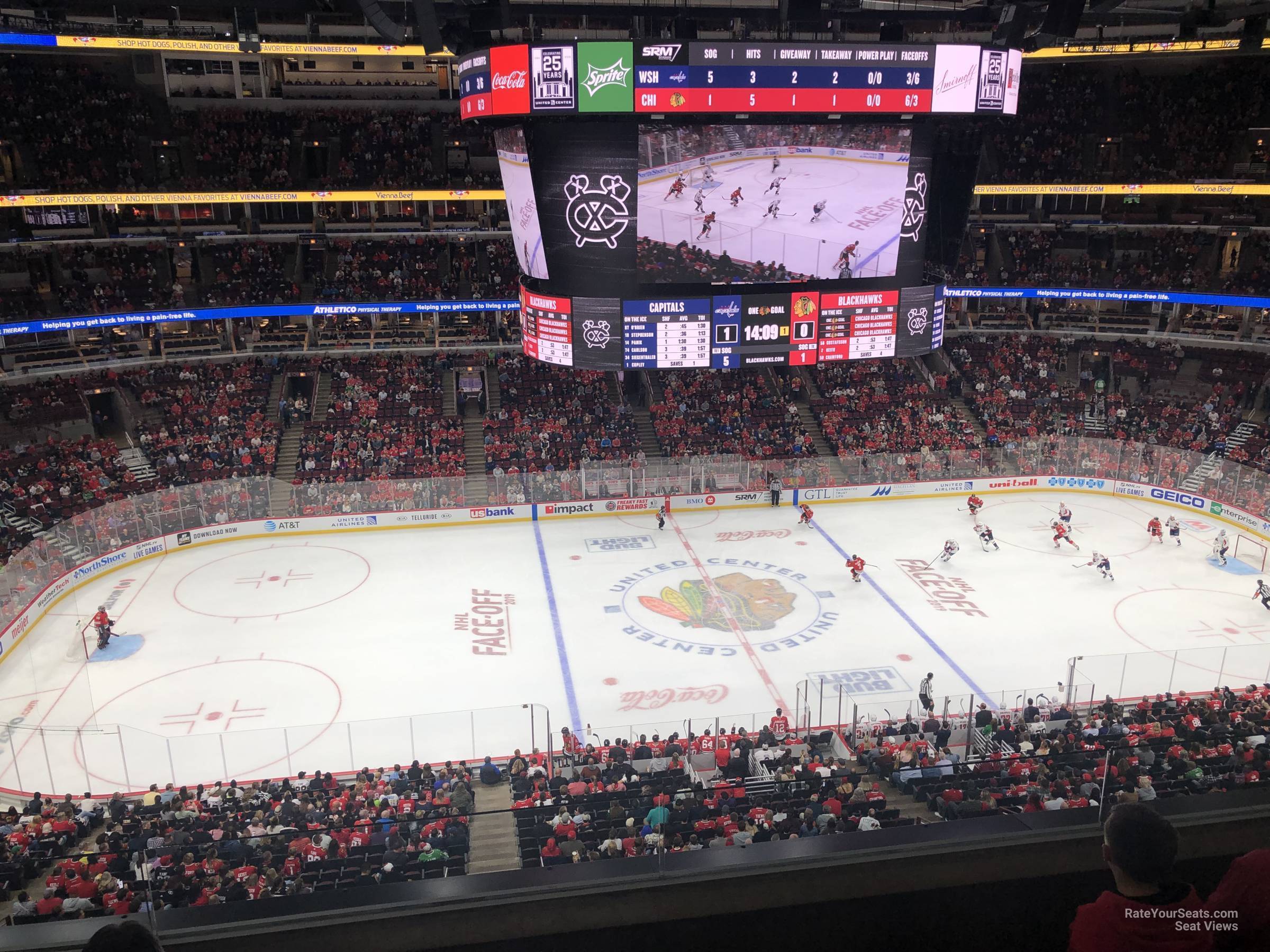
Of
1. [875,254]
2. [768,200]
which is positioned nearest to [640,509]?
[875,254]

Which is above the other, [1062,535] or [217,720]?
[1062,535]

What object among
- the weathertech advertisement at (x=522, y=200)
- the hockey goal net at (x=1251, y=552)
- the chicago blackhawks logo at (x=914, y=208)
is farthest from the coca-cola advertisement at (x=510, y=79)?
the hockey goal net at (x=1251, y=552)

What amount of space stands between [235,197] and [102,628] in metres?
19.3

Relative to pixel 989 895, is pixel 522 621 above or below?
below

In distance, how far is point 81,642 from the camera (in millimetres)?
21703

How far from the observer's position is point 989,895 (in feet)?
10.5

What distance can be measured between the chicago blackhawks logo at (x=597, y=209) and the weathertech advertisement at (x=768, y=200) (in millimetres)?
447

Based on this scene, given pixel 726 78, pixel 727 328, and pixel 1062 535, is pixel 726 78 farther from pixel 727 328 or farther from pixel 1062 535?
pixel 1062 535

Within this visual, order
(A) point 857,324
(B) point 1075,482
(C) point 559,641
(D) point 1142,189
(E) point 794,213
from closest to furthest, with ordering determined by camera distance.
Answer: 1. (C) point 559,641
2. (E) point 794,213
3. (A) point 857,324
4. (B) point 1075,482
5. (D) point 1142,189

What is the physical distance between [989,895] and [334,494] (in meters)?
28.5

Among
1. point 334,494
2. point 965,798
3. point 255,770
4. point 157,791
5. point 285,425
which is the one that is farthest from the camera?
point 285,425

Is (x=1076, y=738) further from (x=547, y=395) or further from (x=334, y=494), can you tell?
(x=547, y=395)

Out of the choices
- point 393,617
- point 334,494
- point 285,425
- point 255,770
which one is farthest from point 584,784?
point 285,425

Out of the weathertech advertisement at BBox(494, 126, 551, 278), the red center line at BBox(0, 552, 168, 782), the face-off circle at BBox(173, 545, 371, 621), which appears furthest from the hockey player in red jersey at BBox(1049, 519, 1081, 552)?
the red center line at BBox(0, 552, 168, 782)
